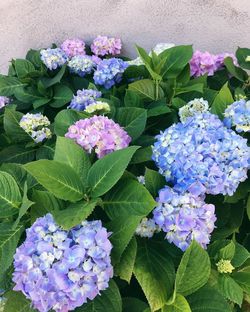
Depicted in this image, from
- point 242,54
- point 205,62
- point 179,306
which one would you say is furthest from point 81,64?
point 179,306

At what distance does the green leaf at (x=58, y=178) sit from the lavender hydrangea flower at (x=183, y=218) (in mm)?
203

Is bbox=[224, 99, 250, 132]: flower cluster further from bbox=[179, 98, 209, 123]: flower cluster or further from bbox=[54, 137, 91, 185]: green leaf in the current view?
bbox=[54, 137, 91, 185]: green leaf

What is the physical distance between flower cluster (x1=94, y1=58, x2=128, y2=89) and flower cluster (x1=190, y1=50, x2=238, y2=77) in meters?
0.30

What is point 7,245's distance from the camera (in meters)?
1.04

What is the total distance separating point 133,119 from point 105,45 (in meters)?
0.72

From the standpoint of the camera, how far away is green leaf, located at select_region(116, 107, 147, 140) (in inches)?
54.7

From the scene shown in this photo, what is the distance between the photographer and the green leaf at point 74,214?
0.91m

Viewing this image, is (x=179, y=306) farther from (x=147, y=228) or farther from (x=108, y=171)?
(x=108, y=171)

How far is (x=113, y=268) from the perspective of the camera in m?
0.99

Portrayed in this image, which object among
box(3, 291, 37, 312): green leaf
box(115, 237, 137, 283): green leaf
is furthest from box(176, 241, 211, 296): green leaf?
box(3, 291, 37, 312): green leaf

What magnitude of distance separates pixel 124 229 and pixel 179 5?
1304 mm

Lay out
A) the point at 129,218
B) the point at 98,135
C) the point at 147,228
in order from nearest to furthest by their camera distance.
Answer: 1. the point at 129,218
2. the point at 147,228
3. the point at 98,135

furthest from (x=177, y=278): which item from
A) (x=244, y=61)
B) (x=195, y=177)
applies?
(x=244, y=61)

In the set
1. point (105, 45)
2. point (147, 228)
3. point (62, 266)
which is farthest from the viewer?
point (105, 45)
